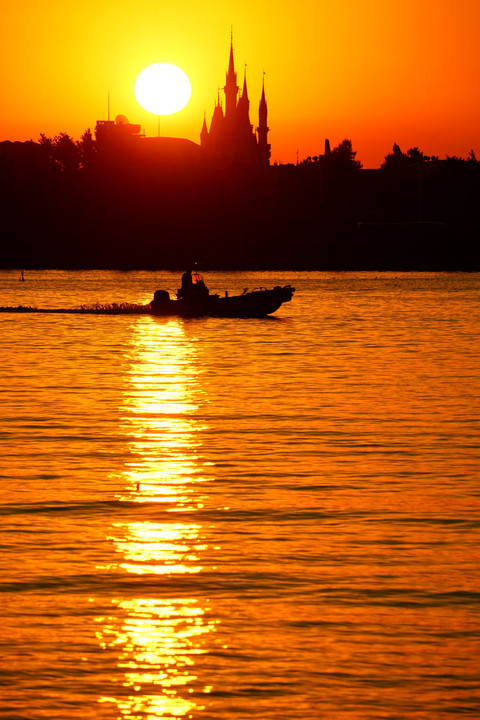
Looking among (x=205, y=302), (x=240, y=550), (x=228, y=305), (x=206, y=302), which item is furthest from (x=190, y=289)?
(x=240, y=550)

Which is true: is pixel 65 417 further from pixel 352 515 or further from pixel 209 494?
pixel 352 515

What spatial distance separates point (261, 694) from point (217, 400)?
81.3 feet

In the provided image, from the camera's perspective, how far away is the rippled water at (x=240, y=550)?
11.6m

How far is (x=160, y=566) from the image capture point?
1572 cm

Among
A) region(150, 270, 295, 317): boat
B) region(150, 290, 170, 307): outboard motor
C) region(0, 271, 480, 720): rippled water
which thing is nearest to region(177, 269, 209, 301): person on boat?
region(150, 270, 295, 317): boat

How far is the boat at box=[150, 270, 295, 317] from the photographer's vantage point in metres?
65.4

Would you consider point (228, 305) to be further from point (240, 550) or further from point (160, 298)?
point (240, 550)

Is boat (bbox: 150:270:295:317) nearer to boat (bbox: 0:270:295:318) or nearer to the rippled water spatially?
boat (bbox: 0:270:295:318)

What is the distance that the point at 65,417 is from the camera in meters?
32.0

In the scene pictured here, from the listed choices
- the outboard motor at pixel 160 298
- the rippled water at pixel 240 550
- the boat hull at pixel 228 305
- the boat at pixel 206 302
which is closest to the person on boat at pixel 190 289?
the boat at pixel 206 302

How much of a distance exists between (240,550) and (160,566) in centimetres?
126

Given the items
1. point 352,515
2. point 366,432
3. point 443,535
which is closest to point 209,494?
point 352,515

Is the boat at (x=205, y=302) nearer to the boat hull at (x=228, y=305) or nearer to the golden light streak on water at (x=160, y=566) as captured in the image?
the boat hull at (x=228, y=305)

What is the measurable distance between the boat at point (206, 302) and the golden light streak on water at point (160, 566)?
32054 millimetres
